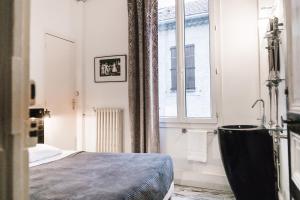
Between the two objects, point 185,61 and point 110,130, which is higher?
point 185,61

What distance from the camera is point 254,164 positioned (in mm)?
2090

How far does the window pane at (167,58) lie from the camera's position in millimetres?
3529

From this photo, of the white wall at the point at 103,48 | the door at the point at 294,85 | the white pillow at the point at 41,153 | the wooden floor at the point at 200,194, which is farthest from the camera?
the white wall at the point at 103,48

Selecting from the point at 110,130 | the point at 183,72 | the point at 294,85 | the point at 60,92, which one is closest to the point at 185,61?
the point at 183,72

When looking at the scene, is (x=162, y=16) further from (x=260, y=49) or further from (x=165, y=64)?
(x=260, y=49)

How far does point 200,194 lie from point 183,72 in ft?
5.36

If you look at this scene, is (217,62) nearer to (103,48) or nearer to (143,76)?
(143,76)

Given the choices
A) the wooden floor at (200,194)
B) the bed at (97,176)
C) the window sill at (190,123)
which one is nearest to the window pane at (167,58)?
the window sill at (190,123)

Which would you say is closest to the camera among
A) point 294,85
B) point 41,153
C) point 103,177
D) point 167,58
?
point 294,85

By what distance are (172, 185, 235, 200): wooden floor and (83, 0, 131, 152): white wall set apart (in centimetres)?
108

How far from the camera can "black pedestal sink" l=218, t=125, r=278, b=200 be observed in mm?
2080

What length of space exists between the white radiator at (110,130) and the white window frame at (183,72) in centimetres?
67

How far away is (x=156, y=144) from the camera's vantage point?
3375 millimetres

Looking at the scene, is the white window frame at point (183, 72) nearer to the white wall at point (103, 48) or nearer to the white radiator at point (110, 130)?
the white radiator at point (110, 130)
